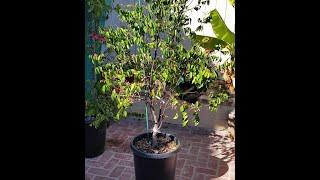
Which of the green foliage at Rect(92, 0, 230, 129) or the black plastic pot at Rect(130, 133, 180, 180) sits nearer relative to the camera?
the green foliage at Rect(92, 0, 230, 129)

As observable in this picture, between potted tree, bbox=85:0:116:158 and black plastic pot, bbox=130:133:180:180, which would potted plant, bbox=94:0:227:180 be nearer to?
black plastic pot, bbox=130:133:180:180

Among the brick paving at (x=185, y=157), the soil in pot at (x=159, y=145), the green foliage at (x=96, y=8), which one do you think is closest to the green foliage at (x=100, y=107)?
the soil in pot at (x=159, y=145)

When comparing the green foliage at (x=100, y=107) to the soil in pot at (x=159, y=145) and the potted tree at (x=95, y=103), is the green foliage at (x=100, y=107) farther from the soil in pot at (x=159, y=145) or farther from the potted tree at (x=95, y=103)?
the soil in pot at (x=159, y=145)

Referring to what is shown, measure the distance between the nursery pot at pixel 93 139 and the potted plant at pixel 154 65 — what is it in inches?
41.6

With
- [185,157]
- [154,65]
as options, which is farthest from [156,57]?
[185,157]

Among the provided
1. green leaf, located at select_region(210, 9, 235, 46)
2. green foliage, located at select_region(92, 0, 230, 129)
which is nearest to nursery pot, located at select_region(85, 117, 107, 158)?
green foliage, located at select_region(92, 0, 230, 129)

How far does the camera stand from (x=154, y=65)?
340cm

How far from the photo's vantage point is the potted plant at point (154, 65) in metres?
3.11

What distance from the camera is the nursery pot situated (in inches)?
176

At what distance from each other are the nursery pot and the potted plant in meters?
1.06
